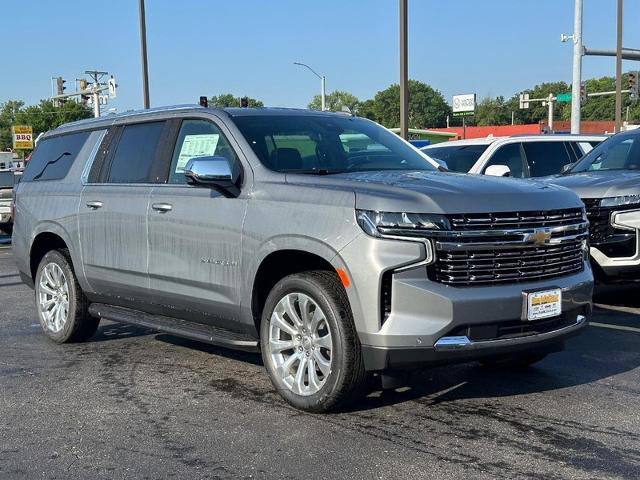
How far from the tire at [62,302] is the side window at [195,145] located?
1.76m

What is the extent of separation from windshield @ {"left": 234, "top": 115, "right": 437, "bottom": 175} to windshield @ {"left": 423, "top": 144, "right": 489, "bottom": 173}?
5.01 meters

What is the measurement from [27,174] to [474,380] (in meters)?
4.81

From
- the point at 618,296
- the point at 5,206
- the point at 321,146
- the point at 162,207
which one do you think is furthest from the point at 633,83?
the point at 162,207

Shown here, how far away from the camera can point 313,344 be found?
15.7 ft

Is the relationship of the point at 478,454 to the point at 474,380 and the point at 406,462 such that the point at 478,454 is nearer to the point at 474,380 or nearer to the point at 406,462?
the point at 406,462

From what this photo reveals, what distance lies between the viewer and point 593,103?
11550cm

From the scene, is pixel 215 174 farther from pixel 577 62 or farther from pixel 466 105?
pixel 466 105

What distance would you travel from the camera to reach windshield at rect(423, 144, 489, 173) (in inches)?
435

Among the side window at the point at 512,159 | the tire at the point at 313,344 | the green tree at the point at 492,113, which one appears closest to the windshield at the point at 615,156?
the side window at the point at 512,159

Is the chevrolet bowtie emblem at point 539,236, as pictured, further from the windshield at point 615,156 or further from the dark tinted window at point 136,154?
the windshield at point 615,156

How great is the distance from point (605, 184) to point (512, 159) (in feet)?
11.2

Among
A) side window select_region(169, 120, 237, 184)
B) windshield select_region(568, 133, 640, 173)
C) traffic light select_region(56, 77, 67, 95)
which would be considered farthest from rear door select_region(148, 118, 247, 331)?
traffic light select_region(56, 77, 67, 95)

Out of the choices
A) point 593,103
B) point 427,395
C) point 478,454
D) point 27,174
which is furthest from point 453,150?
point 593,103

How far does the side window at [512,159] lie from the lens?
35.5 feet
